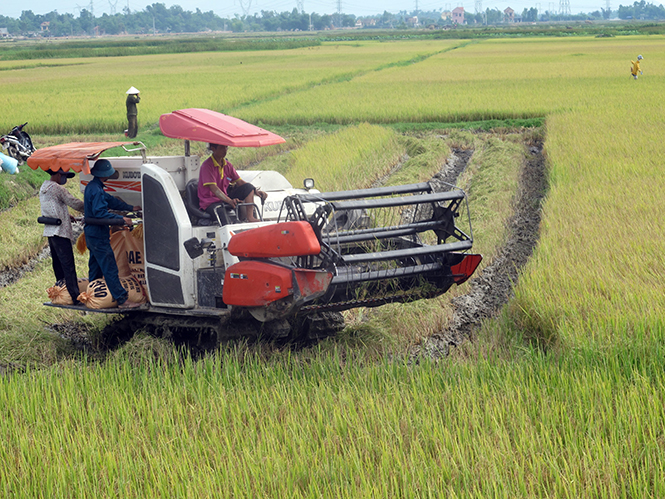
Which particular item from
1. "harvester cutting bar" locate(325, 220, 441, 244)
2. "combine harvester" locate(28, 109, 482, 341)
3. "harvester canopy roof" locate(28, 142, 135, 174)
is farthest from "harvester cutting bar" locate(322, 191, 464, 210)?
"harvester canopy roof" locate(28, 142, 135, 174)

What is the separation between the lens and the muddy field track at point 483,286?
5.57 m

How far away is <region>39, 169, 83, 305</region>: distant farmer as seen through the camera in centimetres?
544

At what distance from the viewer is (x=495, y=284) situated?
684cm

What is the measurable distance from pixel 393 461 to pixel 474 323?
2.87m

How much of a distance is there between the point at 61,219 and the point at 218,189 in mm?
1395

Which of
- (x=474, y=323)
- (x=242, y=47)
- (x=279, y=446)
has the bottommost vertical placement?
(x=474, y=323)

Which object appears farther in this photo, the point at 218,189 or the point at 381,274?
the point at 218,189

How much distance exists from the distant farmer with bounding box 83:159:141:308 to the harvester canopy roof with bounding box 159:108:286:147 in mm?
667

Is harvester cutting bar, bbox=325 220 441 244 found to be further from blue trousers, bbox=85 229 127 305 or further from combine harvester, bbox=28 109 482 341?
blue trousers, bbox=85 229 127 305

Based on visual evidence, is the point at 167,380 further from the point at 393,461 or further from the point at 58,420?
the point at 393,461

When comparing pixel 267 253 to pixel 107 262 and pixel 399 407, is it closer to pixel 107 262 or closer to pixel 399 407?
pixel 399 407

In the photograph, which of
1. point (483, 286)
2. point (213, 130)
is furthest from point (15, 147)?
point (483, 286)

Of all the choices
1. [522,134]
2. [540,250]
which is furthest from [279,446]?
[522,134]

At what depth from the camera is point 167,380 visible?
13.6ft
